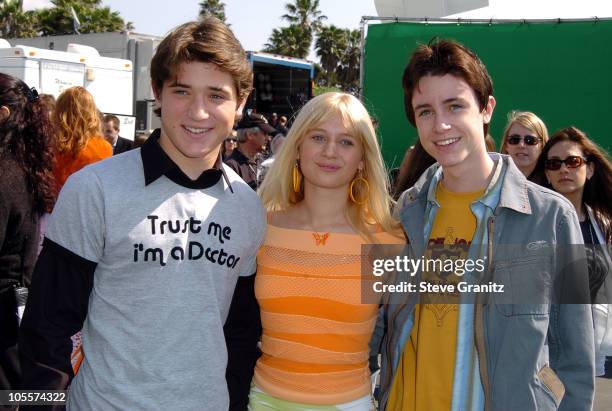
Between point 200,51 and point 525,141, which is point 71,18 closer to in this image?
point 525,141

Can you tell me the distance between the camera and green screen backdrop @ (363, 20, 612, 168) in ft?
28.3

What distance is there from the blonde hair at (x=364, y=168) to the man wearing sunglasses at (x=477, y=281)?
17 centimetres

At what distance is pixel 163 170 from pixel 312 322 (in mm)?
887

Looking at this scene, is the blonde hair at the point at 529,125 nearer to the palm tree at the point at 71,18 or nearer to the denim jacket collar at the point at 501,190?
the denim jacket collar at the point at 501,190

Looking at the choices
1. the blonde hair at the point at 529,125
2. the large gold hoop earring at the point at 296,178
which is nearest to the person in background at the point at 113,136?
the blonde hair at the point at 529,125

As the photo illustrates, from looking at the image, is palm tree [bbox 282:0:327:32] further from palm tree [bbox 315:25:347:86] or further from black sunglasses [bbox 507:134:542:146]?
black sunglasses [bbox 507:134:542:146]

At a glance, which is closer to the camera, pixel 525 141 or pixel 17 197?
pixel 17 197

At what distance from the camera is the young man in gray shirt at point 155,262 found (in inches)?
80.9

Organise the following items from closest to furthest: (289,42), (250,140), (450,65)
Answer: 1. (450,65)
2. (250,140)
3. (289,42)

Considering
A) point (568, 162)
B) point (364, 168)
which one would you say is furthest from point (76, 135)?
point (568, 162)

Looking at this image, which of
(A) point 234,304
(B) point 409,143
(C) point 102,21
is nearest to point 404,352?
(A) point 234,304

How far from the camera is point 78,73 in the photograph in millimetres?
11359

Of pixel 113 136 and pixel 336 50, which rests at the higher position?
pixel 336 50

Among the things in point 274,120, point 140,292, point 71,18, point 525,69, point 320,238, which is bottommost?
point 140,292
